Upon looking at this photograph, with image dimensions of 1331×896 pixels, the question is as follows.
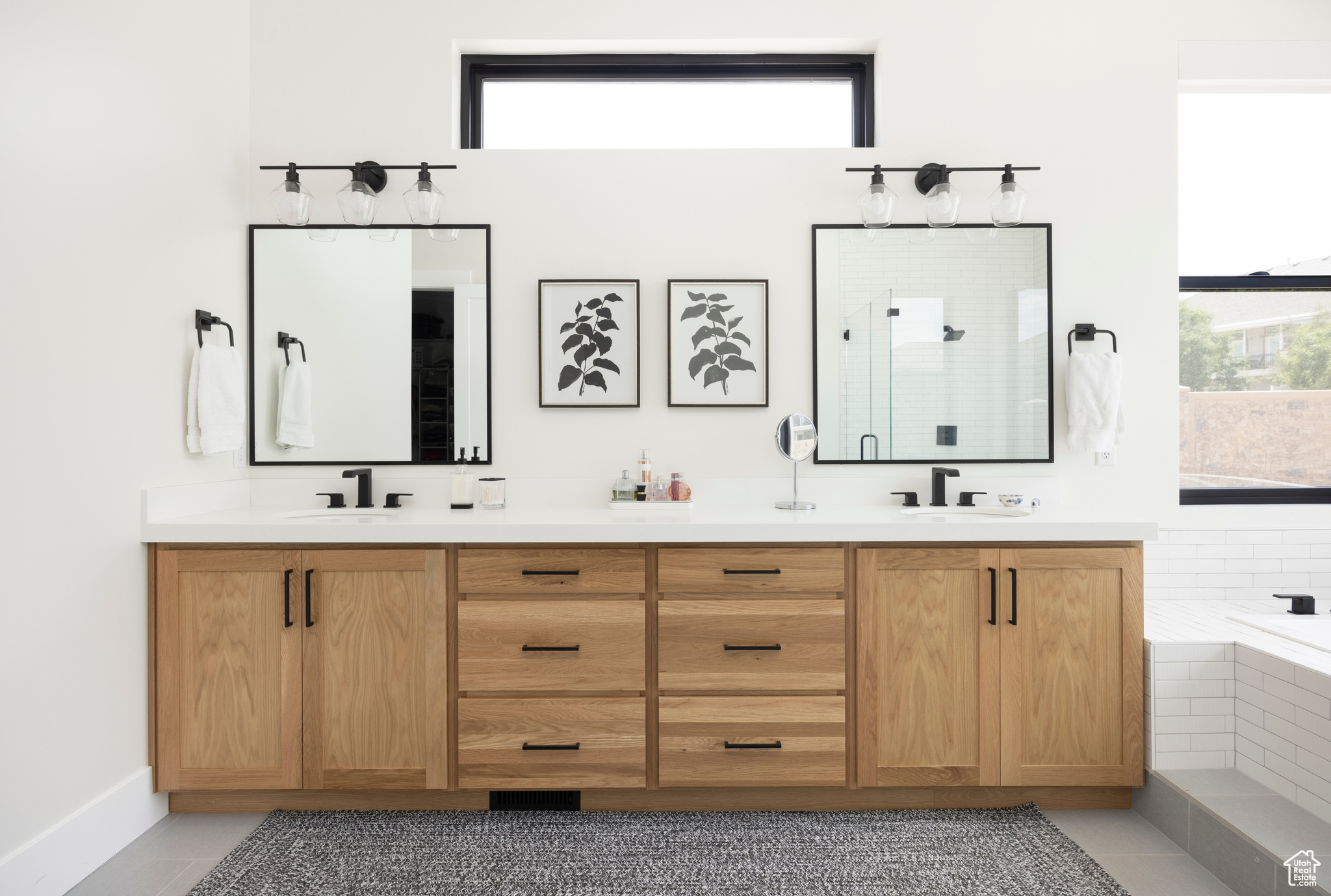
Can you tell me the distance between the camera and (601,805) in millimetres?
2020

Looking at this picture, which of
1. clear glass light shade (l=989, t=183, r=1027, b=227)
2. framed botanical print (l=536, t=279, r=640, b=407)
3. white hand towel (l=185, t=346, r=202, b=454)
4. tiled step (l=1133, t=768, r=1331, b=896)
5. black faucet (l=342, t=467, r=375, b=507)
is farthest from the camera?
framed botanical print (l=536, t=279, r=640, b=407)

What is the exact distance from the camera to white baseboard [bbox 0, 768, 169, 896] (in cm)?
158

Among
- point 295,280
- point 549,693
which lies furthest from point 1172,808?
point 295,280

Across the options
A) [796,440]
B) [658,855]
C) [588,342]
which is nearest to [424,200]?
[588,342]

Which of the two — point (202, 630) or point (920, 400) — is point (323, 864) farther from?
point (920, 400)

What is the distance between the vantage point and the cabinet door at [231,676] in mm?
1944

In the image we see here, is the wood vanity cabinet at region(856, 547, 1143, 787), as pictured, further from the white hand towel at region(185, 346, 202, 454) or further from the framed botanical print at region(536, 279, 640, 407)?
the white hand towel at region(185, 346, 202, 454)

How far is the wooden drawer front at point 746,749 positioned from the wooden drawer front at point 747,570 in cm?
34

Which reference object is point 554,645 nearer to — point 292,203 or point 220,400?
point 220,400

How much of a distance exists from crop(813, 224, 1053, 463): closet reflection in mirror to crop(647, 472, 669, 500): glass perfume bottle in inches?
24.2

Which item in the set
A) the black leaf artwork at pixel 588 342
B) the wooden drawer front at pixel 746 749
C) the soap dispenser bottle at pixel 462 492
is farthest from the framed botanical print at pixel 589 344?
the wooden drawer front at pixel 746 749

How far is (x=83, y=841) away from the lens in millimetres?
1731

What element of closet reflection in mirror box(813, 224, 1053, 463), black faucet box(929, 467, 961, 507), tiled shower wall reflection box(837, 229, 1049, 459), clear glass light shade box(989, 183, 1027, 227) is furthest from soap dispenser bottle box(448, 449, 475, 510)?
clear glass light shade box(989, 183, 1027, 227)

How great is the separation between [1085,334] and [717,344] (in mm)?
1429
